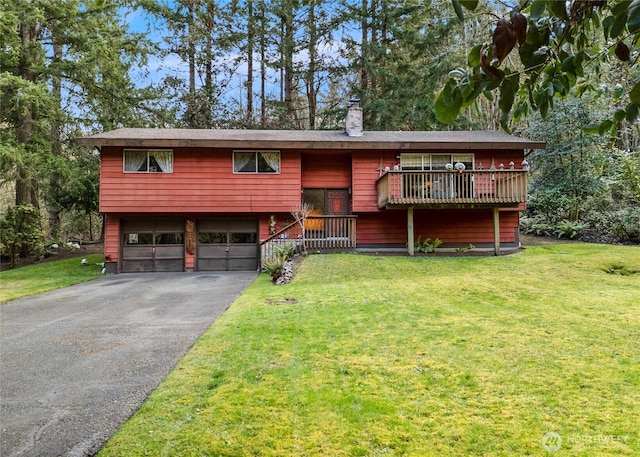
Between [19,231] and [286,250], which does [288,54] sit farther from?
[19,231]

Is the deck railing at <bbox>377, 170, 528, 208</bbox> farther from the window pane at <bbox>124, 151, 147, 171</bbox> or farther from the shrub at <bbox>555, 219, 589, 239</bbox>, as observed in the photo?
the window pane at <bbox>124, 151, 147, 171</bbox>

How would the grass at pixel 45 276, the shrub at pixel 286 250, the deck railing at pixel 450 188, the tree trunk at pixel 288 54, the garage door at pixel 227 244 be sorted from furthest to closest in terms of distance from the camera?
the tree trunk at pixel 288 54
the garage door at pixel 227 244
the deck railing at pixel 450 188
the shrub at pixel 286 250
the grass at pixel 45 276

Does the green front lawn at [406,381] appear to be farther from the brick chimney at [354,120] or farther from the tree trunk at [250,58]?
the tree trunk at [250,58]

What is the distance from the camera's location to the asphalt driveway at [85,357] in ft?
8.79

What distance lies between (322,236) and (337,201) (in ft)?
6.20

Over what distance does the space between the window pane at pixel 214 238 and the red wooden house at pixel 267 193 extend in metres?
0.04

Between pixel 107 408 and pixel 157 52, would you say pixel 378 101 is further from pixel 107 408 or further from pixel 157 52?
pixel 107 408

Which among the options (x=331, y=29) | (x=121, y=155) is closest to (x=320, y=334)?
(x=121, y=155)

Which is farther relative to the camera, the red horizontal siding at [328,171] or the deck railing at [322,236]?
the red horizontal siding at [328,171]

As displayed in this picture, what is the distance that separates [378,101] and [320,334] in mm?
17662

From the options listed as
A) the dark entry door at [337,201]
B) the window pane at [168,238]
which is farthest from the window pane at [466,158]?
the window pane at [168,238]

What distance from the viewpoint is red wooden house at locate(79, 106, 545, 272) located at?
506 inches

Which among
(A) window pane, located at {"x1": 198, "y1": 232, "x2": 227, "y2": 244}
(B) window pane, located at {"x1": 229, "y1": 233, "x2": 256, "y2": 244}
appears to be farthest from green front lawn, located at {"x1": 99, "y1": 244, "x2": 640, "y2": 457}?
(A) window pane, located at {"x1": 198, "y1": 232, "x2": 227, "y2": 244}

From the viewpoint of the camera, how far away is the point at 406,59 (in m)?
21.3
